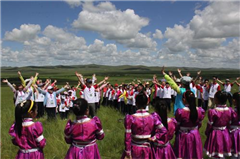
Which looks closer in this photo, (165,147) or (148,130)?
(148,130)

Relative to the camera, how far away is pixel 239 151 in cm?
481

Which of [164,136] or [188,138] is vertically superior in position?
[164,136]

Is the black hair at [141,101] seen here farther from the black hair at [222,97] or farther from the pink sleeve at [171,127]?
the black hair at [222,97]

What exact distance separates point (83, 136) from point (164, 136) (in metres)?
1.65

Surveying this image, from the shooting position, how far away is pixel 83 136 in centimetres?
363

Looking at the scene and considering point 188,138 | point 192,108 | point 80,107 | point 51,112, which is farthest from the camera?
point 51,112

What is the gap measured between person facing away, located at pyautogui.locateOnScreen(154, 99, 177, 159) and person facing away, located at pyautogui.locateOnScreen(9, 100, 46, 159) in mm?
2340

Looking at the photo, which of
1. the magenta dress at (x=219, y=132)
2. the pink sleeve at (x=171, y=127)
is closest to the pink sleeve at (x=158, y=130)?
the pink sleeve at (x=171, y=127)

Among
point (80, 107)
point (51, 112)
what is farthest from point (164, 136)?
point (51, 112)

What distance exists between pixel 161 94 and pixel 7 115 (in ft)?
34.7

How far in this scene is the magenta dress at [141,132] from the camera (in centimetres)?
369

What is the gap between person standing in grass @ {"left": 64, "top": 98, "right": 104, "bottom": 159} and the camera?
363cm

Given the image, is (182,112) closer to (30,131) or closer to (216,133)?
(216,133)

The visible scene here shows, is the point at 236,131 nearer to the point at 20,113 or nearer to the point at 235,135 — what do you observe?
the point at 235,135
